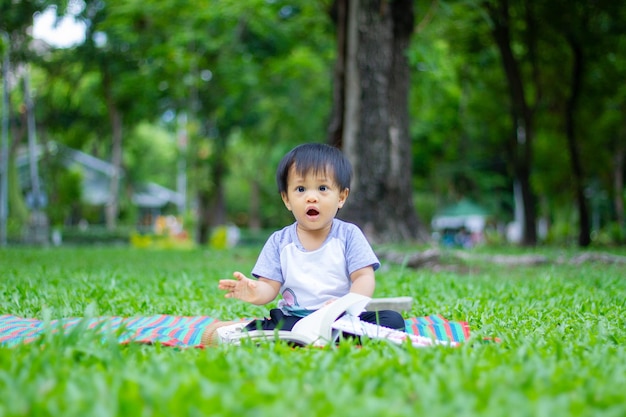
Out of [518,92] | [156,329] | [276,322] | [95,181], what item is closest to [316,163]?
[276,322]

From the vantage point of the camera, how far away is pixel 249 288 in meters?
3.09

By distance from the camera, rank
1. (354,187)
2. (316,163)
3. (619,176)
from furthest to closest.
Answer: (619,176), (354,187), (316,163)

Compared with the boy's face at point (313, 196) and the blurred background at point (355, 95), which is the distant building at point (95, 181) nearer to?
the blurred background at point (355, 95)

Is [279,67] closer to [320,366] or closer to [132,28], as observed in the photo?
[132,28]

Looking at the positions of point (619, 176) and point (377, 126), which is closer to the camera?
point (377, 126)

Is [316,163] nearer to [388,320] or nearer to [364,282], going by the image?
[364,282]

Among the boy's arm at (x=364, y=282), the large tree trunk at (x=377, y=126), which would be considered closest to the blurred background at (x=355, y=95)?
the large tree trunk at (x=377, y=126)

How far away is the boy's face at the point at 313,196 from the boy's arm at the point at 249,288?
13.7 inches

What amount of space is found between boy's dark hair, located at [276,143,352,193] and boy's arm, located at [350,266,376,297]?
1.29 feet

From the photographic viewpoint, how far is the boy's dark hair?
3061 millimetres

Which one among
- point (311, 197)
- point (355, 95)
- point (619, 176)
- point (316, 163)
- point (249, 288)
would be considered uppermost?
point (355, 95)

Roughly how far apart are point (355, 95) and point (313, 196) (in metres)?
6.57

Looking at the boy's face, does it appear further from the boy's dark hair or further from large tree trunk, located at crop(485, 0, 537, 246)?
large tree trunk, located at crop(485, 0, 537, 246)

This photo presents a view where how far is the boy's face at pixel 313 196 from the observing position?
121 inches
